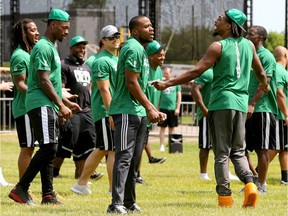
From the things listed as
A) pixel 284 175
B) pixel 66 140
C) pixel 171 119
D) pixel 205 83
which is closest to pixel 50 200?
Answer: pixel 66 140

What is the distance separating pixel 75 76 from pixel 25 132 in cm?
225

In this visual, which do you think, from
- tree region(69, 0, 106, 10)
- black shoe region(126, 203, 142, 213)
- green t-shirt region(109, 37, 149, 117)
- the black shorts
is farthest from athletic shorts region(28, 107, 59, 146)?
tree region(69, 0, 106, 10)

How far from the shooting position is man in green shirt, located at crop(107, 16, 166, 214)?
8.20 m

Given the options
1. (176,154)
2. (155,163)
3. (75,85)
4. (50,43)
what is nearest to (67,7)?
(176,154)

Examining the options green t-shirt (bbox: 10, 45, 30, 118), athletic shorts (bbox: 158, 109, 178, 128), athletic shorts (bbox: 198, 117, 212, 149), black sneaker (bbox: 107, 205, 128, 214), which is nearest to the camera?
black sneaker (bbox: 107, 205, 128, 214)

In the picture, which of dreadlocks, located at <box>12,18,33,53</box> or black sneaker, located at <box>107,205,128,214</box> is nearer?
black sneaker, located at <box>107,205,128,214</box>

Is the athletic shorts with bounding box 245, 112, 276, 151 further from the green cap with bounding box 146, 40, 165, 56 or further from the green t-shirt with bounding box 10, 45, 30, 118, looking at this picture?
the green t-shirt with bounding box 10, 45, 30, 118

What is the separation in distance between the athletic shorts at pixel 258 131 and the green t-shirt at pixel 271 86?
0.08 m

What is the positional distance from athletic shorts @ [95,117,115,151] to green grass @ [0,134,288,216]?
0.58 m

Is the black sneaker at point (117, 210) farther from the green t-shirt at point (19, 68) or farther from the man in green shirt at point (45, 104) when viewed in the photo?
the green t-shirt at point (19, 68)

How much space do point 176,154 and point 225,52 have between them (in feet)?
36.7

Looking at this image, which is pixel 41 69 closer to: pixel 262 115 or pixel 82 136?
pixel 262 115

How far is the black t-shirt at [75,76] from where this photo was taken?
1216 cm

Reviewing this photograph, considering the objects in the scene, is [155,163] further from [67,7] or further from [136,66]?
[67,7]
